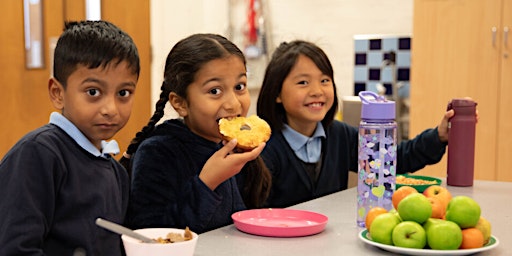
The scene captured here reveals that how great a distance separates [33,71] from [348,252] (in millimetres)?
2271

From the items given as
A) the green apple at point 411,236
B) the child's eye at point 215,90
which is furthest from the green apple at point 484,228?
the child's eye at point 215,90

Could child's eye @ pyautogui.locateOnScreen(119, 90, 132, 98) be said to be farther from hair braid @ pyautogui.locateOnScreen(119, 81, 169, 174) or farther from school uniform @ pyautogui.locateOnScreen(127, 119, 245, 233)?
hair braid @ pyautogui.locateOnScreen(119, 81, 169, 174)

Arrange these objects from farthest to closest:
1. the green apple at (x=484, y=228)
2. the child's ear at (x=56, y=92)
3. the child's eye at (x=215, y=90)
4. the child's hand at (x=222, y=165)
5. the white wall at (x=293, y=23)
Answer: the white wall at (x=293, y=23), the child's eye at (x=215, y=90), the child's hand at (x=222, y=165), the child's ear at (x=56, y=92), the green apple at (x=484, y=228)

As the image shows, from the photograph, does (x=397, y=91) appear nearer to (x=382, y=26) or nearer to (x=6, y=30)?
(x=382, y=26)

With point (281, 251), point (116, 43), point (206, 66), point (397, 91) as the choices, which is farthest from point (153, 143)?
point (397, 91)

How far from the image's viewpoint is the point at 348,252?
141cm

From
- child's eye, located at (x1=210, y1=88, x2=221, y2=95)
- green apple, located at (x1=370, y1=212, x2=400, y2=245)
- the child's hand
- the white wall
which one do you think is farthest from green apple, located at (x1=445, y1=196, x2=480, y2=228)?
the white wall

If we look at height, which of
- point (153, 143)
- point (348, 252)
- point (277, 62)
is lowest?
point (348, 252)

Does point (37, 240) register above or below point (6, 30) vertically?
below

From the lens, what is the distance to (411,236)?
1.34 meters

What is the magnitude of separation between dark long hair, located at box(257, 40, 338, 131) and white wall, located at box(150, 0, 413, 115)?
218 cm

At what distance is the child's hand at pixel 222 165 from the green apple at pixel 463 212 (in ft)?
1.66

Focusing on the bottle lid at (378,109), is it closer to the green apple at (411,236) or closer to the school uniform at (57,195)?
the green apple at (411,236)

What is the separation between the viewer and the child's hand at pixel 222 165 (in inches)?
64.0
